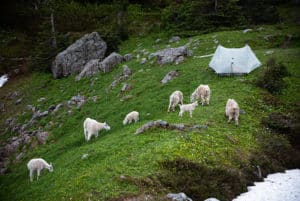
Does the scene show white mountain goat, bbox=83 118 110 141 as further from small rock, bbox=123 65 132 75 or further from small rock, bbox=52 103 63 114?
small rock, bbox=123 65 132 75

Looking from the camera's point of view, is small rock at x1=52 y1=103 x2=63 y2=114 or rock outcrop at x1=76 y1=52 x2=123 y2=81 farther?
rock outcrop at x1=76 y1=52 x2=123 y2=81

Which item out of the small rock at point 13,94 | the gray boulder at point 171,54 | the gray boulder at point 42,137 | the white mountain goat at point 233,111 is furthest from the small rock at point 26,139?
the white mountain goat at point 233,111

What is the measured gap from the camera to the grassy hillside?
24766mm

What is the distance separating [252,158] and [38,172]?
1501cm

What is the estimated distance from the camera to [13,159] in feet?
138

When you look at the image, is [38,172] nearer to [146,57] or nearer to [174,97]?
[174,97]

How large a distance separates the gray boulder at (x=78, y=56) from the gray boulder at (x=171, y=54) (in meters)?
11.2

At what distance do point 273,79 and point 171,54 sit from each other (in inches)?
651


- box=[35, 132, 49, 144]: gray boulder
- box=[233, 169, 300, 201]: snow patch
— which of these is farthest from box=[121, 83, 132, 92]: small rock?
box=[233, 169, 300, 201]: snow patch

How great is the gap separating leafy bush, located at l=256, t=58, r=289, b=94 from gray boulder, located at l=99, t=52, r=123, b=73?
21.6 m

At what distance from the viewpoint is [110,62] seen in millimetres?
55250

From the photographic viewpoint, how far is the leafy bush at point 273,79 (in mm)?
37438

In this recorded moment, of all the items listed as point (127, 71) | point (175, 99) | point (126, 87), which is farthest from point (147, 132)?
point (127, 71)

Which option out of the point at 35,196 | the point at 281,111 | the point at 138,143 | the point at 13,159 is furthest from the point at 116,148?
the point at 13,159
